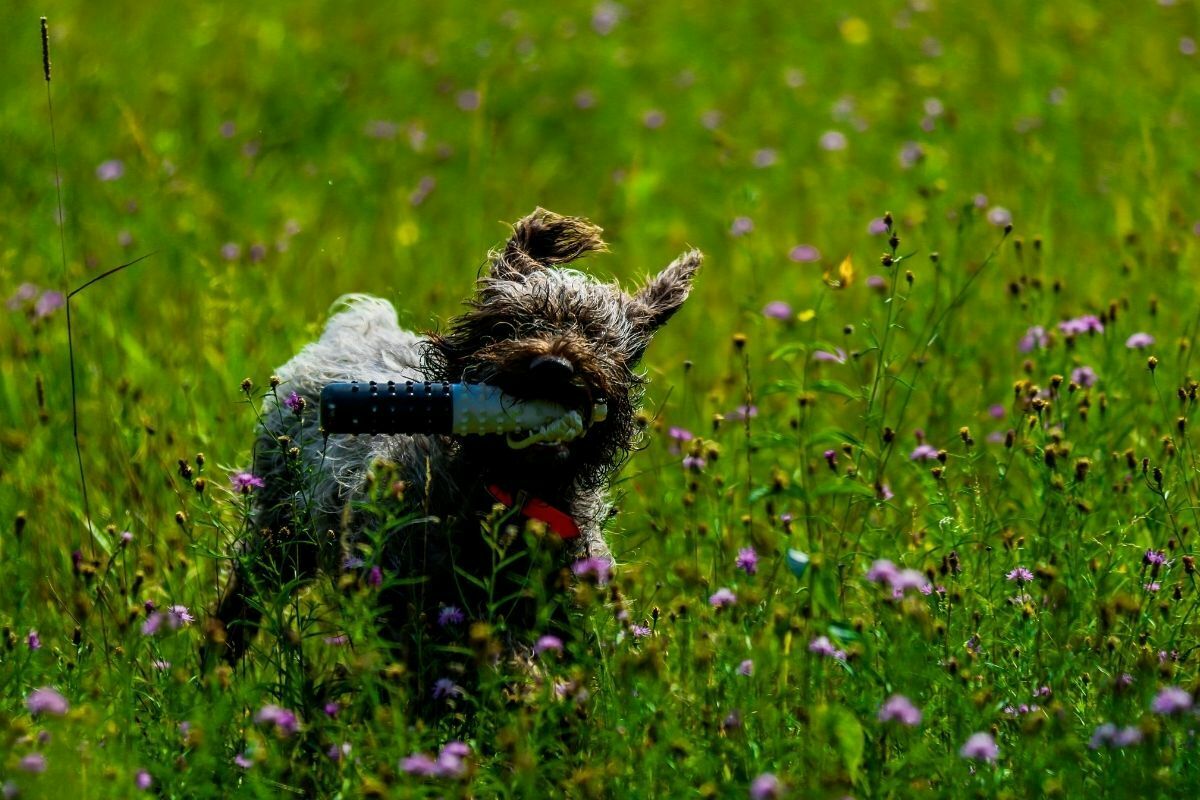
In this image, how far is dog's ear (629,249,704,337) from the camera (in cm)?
461

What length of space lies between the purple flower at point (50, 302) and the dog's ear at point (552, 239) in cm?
252

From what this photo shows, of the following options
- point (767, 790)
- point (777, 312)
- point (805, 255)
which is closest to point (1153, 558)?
point (767, 790)

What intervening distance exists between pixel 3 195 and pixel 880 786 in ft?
20.3

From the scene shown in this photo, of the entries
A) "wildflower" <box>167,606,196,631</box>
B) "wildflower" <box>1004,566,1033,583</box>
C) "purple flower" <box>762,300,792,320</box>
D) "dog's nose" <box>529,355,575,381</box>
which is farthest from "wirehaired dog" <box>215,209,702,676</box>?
"purple flower" <box>762,300,792,320</box>

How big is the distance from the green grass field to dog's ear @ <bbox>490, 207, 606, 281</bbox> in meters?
0.49

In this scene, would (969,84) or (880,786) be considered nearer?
(880,786)

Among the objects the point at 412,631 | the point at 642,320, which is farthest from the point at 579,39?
the point at 412,631

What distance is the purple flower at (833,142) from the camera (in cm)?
875

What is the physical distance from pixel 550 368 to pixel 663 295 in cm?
86

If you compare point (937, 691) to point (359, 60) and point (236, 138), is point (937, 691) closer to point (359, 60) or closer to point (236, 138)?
point (236, 138)

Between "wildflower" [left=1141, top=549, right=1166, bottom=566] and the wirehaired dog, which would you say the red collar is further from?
"wildflower" [left=1141, top=549, right=1166, bottom=566]

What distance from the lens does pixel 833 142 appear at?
28.8 feet

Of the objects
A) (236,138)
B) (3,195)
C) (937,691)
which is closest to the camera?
(937,691)

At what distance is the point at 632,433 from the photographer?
4.40 metres
